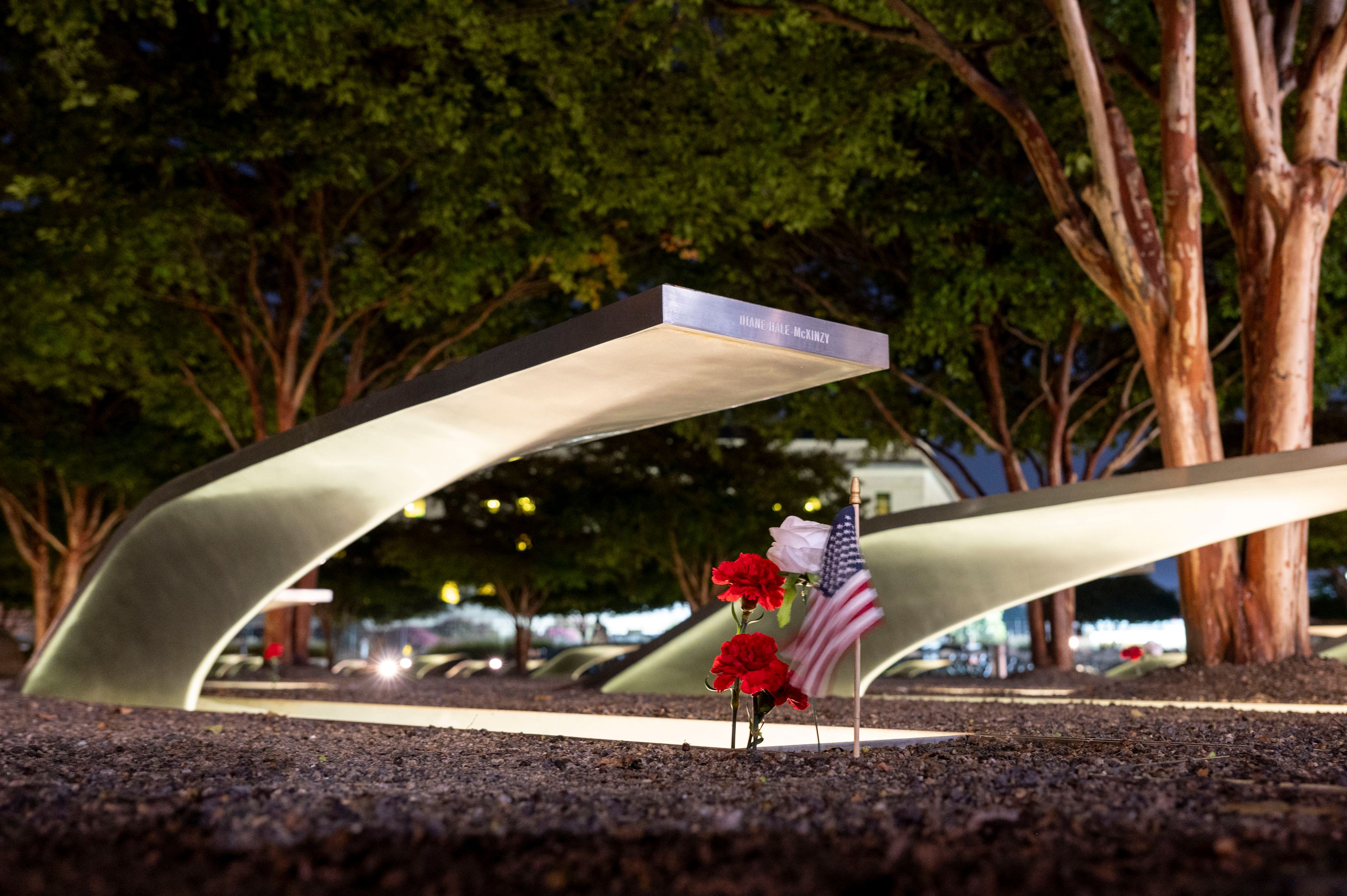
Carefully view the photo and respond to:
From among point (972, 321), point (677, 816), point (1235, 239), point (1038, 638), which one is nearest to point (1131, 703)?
point (1235, 239)

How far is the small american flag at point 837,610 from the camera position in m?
4.92

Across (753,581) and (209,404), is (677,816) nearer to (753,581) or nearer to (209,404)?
(753,581)

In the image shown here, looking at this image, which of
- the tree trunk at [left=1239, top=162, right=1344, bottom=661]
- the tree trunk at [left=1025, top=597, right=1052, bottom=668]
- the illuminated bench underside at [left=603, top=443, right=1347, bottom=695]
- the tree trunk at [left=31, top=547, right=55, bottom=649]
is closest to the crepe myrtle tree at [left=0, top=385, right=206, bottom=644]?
the tree trunk at [left=31, top=547, right=55, bottom=649]

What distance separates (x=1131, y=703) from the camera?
32.0ft

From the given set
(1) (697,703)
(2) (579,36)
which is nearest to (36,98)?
(2) (579,36)

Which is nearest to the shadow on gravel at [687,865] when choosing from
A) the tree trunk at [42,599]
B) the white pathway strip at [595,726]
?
the white pathway strip at [595,726]

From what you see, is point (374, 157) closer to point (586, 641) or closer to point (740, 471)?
point (740, 471)

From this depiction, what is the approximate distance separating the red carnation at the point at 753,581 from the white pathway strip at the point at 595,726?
1.16m

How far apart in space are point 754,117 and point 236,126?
23.5 feet

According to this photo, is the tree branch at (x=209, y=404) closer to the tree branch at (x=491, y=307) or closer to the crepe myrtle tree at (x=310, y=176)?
the crepe myrtle tree at (x=310, y=176)

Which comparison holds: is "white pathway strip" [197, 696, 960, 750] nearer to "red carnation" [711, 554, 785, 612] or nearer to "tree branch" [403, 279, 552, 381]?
"red carnation" [711, 554, 785, 612]

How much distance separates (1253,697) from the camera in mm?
9492

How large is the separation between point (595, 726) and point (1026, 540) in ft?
13.5

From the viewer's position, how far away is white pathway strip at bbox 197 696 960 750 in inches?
250
